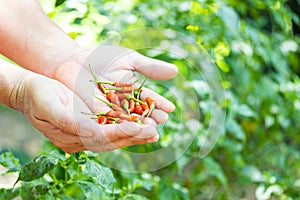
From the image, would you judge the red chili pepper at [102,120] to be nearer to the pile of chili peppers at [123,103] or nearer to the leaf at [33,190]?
the pile of chili peppers at [123,103]

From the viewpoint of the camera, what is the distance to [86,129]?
1.11 metres

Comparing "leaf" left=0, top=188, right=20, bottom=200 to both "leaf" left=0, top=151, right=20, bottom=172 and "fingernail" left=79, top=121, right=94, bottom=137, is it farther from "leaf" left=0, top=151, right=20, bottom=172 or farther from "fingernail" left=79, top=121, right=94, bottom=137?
"fingernail" left=79, top=121, right=94, bottom=137

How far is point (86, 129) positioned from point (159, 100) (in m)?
0.14

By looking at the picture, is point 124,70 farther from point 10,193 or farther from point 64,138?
point 10,193

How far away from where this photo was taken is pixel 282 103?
2.68 metres

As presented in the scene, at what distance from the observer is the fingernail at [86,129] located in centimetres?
110

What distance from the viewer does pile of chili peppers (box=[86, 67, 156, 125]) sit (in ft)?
3.52

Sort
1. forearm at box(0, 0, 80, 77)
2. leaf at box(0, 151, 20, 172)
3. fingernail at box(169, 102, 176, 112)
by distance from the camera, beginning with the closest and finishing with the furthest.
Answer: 1. fingernail at box(169, 102, 176, 112)
2. leaf at box(0, 151, 20, 172)
3. forearm at box(0, 0, 80, 77)

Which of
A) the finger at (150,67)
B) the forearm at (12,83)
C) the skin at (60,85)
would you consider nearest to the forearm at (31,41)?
the skin at (60,85)

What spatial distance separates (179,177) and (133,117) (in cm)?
143

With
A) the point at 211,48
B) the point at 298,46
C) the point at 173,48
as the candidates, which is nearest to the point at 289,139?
the point at 298,46

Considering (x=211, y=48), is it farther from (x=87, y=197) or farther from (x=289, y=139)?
(x=289, y=139)

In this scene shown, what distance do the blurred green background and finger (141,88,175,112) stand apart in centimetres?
14

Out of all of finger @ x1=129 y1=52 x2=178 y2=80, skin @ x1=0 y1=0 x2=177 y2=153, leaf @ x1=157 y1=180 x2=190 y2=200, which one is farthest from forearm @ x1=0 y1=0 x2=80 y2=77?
leaf @ x1=157 y1=180 x2=190 y2=200
